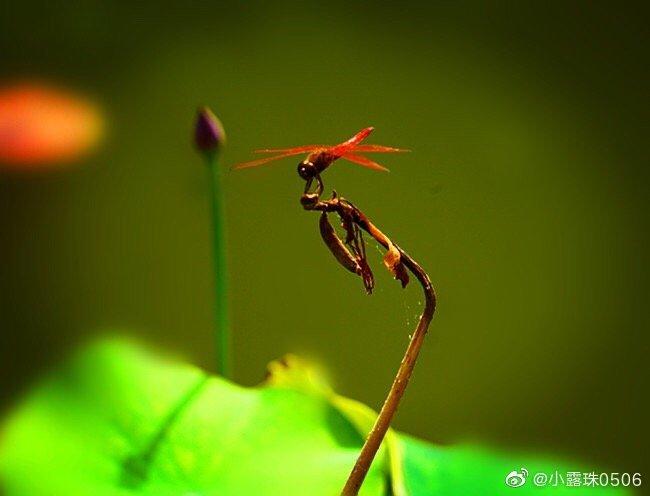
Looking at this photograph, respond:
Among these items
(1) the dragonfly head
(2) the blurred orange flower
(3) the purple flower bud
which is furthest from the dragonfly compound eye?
(2) the blurred orange flower

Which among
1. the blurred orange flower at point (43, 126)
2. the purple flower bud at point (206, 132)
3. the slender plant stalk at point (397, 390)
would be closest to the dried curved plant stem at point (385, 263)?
the slender plant stalk at point (397, 390)

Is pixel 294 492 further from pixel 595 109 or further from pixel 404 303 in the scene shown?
pixel 595 109

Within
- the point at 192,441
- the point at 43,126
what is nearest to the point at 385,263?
the point at 192,441

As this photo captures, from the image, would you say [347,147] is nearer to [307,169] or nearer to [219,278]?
[307,169]

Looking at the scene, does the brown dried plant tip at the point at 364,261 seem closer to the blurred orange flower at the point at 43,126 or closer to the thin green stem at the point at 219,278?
the thin green stem at the point at 219,278

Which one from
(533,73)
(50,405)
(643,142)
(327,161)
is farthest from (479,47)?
(50,405)

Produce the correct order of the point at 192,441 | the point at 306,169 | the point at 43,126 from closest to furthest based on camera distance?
the point at 306,169 < the point at 192,441 < the point at 43,126
